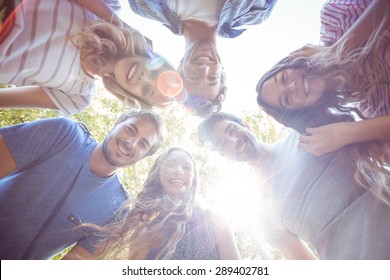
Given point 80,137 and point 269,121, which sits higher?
point 269,121

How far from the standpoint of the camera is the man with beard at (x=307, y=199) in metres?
1.22

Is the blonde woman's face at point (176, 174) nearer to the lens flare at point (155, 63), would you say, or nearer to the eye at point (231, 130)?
the eye at point (231, 130)

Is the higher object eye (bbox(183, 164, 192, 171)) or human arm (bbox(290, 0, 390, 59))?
human arm (bbox(290, 0, 390, 59))

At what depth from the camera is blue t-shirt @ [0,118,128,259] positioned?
1.39 meters

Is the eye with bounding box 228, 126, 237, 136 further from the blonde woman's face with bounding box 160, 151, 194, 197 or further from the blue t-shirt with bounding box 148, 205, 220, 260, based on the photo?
the blue t-shirt with bounding box 148, 205, 220, 260

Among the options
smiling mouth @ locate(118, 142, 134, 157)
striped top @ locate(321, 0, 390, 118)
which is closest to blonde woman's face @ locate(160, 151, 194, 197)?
smiling mouth @ locate(118, 142, 134, 157)

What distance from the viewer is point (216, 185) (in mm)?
1773

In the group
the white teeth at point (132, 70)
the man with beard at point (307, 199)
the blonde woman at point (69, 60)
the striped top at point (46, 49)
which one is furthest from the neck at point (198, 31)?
the striped top at point (46, 49)

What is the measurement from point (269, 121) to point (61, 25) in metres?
1.21

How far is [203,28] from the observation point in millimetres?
1639

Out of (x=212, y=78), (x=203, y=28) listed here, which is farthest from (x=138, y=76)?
(x=203, y=28)

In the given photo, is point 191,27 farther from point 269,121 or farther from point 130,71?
point 269,121

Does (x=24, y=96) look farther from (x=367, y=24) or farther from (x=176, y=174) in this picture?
(x=367, y=24)
